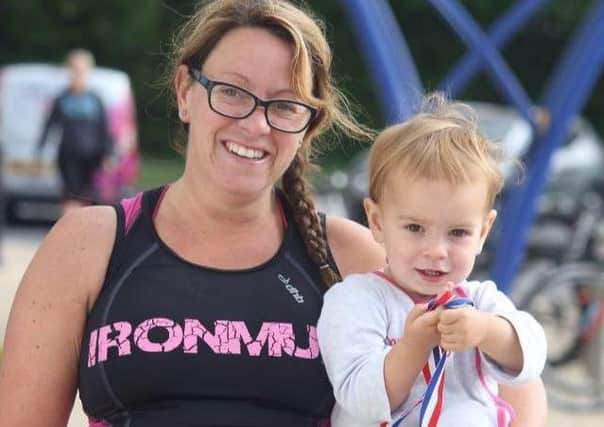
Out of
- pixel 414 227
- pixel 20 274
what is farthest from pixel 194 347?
pixel 20 274

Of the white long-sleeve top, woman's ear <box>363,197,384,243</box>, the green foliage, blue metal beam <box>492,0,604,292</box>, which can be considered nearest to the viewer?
the white long-sleeve top

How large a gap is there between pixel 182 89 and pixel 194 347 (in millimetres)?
543

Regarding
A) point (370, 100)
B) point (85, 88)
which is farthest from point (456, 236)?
point (370, 100)

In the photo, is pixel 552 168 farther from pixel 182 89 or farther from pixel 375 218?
pixel 375 218

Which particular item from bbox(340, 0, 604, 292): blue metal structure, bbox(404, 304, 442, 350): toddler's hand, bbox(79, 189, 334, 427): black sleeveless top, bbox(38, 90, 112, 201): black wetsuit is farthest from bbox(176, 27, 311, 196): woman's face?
bbox(38, 90, 112, 201): black wetsuit

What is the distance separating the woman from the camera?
2713mm

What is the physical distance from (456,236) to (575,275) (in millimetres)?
4863

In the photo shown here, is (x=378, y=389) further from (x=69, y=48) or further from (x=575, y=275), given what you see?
(x=69, y=48)

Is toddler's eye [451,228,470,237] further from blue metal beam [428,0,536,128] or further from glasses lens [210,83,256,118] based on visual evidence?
blue metal beam [428,0,536,128]

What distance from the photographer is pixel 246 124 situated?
274 cm

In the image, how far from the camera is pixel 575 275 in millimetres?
7203

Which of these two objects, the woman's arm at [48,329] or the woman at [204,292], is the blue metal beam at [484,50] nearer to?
the woman at [204,292]

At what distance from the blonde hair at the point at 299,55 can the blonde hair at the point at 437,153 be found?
26cm

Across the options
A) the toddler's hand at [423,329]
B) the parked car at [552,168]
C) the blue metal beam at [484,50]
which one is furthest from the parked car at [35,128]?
the toddler's hand at [423,329]
